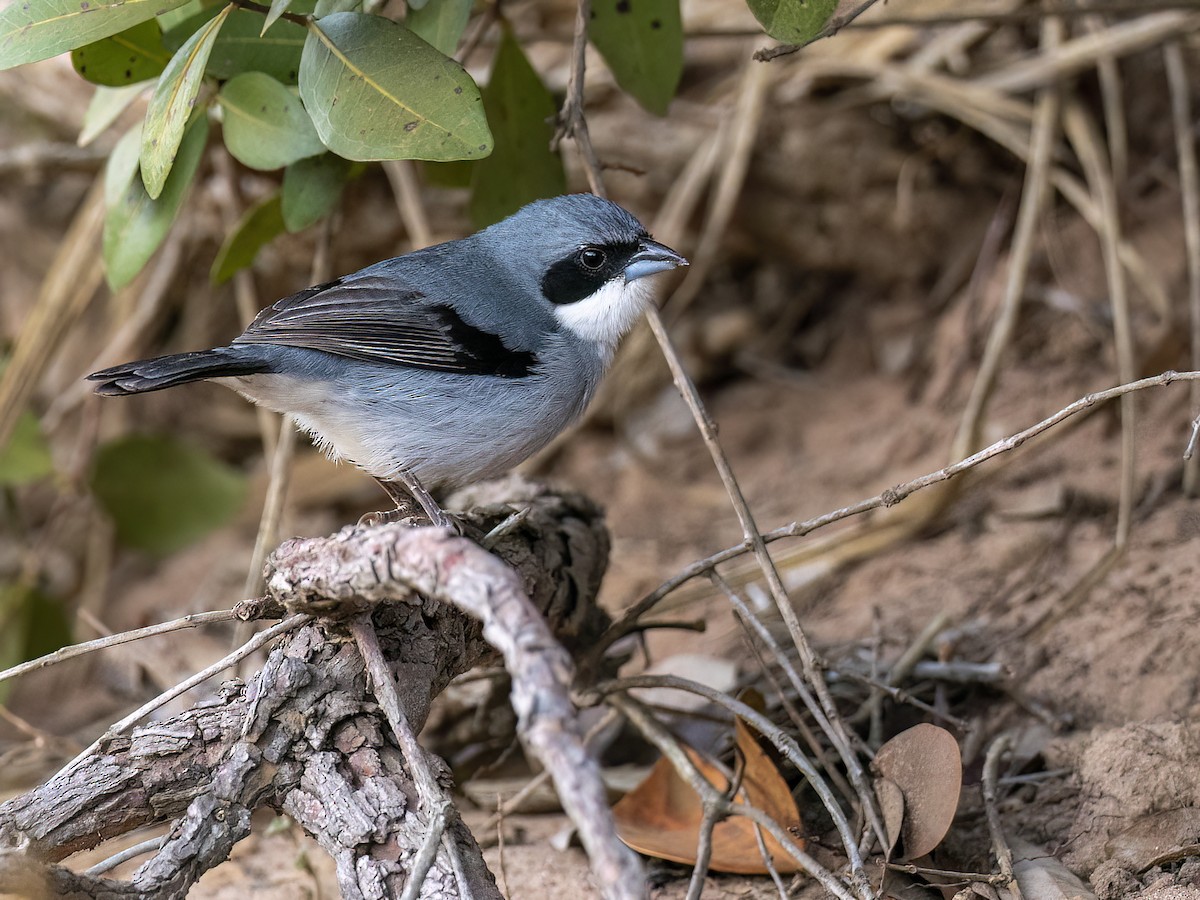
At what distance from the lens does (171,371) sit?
293cm

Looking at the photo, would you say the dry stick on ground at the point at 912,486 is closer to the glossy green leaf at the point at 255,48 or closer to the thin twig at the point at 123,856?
the thin twig at the point at 123,856

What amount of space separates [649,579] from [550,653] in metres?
3.52

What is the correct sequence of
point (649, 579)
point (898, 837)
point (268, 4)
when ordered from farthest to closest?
point (649, 579) → point (268, 4) → point (898, 837)

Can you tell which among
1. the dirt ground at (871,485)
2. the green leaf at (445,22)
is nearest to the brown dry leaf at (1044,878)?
the dirt ground at (871,485)

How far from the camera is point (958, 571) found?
4430 mm

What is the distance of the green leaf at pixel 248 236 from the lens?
3.83m

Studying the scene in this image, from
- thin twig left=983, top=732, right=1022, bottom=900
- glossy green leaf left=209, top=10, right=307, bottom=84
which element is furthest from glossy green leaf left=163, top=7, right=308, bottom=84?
thin twig left=983, top=732, right=1022, bottom=900

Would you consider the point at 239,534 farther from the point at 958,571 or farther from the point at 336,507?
the point at 958,571

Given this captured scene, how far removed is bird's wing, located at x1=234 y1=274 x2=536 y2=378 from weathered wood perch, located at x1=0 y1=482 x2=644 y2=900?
94 cm

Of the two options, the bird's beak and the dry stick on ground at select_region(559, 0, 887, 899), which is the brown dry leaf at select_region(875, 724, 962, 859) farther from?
the bird's beak

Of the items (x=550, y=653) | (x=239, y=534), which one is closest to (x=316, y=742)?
(x=550, y=653)

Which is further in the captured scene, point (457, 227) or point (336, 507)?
point (336, 507)

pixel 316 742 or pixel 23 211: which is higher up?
pixel 316 742

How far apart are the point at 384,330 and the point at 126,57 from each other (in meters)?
1.07
